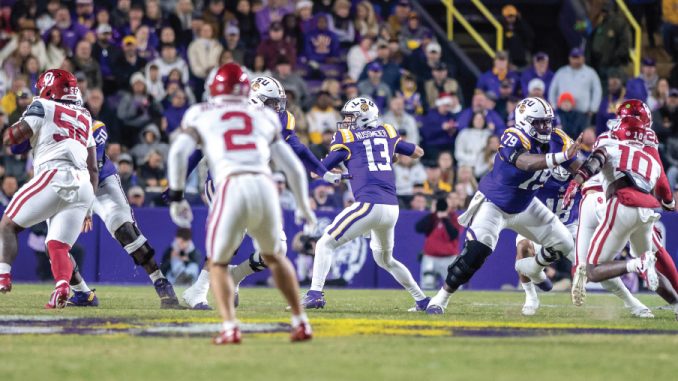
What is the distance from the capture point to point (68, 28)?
64.5 feet

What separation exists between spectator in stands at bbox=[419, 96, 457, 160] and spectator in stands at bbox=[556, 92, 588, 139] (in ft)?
5.64

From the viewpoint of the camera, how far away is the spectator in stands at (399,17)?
2162 cm

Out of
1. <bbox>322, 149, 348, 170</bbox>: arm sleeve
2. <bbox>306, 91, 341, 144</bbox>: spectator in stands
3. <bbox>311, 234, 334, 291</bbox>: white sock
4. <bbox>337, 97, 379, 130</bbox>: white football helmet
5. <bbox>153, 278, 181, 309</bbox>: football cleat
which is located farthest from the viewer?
<bbox>306, 91, 341, 144</bbox>: spectator in stands

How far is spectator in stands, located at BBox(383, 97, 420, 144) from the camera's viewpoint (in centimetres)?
1900

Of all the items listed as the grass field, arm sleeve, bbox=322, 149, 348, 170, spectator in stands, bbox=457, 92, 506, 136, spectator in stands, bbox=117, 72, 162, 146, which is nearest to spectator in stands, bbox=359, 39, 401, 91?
spectator in stands, bbox=457, 92, 506, 136

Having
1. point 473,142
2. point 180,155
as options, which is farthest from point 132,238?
point 473,142

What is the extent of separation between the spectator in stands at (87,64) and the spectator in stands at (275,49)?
2698 millimetres

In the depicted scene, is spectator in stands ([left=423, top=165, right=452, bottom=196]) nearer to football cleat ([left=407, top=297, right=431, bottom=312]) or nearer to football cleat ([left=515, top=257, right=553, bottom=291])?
football cleat ([left=515, top=257, right=553, bottom=291])

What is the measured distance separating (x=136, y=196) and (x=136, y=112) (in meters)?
1.75

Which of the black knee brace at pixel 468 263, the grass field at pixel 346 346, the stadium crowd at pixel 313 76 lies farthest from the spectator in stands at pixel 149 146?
the black knee brace at pixel 468 263

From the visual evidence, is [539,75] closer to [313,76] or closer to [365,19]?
[365,19]

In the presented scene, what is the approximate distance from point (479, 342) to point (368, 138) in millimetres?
4337

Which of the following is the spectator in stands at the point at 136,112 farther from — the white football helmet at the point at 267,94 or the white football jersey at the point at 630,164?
the white football jersey at the point at 630,164

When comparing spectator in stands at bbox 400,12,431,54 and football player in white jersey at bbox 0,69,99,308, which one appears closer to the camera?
football player in white jersey at bbox 0,69,99,308
